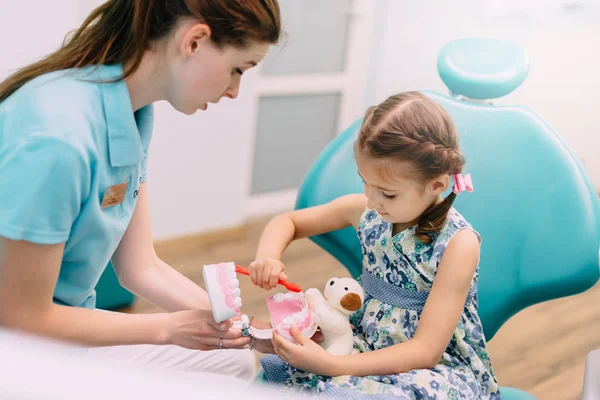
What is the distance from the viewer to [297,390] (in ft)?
3.17

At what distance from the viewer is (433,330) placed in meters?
0.95

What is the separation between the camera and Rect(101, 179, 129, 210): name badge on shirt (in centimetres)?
92

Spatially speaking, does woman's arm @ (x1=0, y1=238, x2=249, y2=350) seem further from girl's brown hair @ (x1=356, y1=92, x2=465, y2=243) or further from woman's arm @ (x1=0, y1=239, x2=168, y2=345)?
girl's brown hair @ (x1=356, y1=92, x2=465, y2=243)

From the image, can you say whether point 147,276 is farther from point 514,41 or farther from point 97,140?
point 514,41

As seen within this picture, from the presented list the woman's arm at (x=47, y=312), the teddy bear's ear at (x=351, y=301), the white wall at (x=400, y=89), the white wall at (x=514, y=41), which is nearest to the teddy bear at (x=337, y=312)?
the teddy bear's ear at (x=351, y=301)

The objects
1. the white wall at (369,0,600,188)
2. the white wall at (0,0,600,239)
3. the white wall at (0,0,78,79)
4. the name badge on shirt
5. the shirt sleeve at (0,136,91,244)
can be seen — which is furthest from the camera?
the white wall at (369,0,600,188)

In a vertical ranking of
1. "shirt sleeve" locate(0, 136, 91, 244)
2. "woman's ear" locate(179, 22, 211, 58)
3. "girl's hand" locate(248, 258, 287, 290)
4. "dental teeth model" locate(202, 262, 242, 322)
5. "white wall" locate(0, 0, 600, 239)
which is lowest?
"white wall" locate(0, 0, 600, 239)

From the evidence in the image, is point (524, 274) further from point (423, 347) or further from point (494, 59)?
point (494, 59)

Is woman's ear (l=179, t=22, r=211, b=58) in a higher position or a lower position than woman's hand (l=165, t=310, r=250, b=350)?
higher

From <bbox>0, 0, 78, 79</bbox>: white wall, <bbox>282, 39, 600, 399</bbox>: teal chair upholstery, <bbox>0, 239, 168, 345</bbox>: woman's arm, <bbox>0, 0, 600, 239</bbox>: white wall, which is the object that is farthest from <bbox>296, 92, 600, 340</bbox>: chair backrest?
<bbox>0, 0, 600, 239</bbox>: white wall

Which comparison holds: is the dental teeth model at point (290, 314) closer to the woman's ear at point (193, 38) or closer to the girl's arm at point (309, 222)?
the girl's arm at point (309, 222)

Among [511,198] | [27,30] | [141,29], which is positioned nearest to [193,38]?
[141,29]

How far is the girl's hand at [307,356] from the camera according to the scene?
3.03ft

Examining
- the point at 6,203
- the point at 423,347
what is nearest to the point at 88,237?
the point at 6,203
